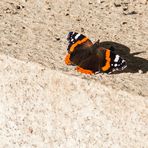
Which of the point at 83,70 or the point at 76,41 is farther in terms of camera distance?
the point at 76,41

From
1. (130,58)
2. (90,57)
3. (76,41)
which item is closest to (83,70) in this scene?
(90,57)

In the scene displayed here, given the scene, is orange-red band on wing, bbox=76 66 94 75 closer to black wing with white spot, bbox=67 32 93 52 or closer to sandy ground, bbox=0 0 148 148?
sandy ground, bbox=0 0 148 148

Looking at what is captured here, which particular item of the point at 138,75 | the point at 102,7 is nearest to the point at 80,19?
the point at 102,7

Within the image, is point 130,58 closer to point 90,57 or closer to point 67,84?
point 90,57

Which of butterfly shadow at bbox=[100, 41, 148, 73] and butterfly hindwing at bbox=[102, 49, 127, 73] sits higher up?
butterfly hindwing at bbox=[102, 49, 127, 73]

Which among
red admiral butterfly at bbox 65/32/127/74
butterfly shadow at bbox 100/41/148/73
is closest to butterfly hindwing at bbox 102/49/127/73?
red admiral butterfly at bbox 65/32/127/74

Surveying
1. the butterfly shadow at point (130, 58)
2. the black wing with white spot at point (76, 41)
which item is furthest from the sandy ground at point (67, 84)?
the black wing with white spot at point (76, 41)

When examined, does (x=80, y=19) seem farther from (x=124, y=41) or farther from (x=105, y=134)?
(x=105, y=134)

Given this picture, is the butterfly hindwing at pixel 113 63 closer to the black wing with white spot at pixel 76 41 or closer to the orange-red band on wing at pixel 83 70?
the orange-red band on wing at pixel 83 70
